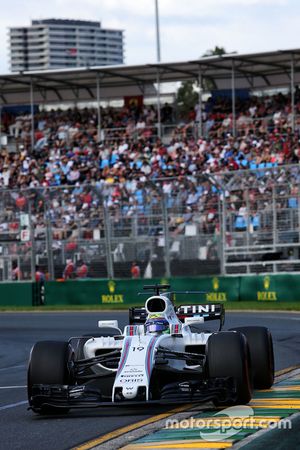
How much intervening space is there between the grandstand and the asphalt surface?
2.00 meters

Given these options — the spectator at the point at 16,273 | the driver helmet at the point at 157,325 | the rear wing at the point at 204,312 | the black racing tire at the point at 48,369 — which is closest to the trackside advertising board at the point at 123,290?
the spectator at the point at 16,273

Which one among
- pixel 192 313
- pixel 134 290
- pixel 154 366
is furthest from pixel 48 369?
pixel 134 290

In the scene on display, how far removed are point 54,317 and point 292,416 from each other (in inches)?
714

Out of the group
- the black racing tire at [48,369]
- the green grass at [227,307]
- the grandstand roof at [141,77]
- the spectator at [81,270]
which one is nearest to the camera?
the black racing tire at [48,369]

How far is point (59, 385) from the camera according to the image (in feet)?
33.8

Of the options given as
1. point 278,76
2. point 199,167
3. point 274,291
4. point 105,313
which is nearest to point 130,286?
point 105,313

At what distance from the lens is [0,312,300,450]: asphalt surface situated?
920 cm

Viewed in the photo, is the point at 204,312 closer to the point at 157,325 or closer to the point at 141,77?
the point at 157,325

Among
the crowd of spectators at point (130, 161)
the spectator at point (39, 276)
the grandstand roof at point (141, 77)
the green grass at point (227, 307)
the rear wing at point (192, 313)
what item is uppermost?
the grandstand roof at point (141, 77)

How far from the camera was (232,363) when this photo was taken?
1002 centimetres

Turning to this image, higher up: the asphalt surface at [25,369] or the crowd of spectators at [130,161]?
the crowd of spectators at [130,161]

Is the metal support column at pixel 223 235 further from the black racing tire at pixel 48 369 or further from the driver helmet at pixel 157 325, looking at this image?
the black racing tire at pixel 48 369

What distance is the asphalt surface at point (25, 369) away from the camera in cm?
920

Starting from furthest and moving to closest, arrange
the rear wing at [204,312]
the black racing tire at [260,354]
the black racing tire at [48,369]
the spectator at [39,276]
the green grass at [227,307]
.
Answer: the spectator at [39,276]
the green grass at [227,307]
the rear wing at [204,312]
the black racing tire at [260,354]
the black racing tire at [48,369]
